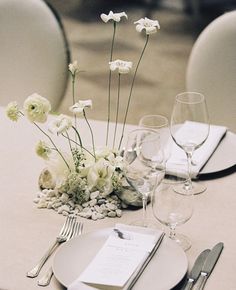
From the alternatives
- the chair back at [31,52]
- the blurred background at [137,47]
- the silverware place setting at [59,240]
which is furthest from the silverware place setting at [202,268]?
the blurred background at [137,47]

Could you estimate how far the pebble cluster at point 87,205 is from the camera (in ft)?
5.11

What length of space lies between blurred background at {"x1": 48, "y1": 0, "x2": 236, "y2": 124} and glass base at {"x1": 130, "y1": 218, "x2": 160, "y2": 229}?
2157mm

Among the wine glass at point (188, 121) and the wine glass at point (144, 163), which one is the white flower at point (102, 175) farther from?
the wine glass at point (188, 121)

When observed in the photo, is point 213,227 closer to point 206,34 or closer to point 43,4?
point 206,34

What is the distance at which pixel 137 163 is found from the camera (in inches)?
59.6

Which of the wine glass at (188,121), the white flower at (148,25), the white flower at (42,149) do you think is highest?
the white flower at (148,25)

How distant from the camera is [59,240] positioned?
1.47 meters

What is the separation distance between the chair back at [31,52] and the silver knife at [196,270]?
114cm

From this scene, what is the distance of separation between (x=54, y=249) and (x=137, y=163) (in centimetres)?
24

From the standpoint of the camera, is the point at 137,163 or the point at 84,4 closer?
the point at 137,163

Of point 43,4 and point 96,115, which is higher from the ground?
point 43,4

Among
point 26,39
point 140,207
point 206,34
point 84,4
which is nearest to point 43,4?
point 26,39

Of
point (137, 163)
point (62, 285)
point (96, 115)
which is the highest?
point (137, 163)

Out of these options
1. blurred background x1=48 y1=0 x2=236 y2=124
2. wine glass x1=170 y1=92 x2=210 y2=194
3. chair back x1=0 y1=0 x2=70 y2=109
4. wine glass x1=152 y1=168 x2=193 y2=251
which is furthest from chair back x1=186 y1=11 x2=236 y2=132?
blurred background x1=48 y1=0 x2=236 y2=124
